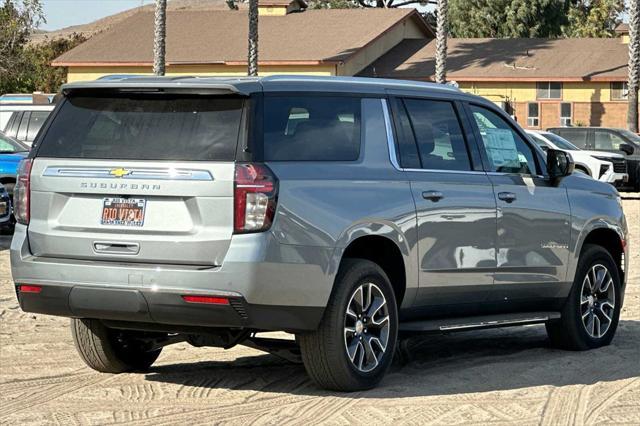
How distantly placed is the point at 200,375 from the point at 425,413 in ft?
6.46

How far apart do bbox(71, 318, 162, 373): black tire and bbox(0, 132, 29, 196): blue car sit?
44.1 ft

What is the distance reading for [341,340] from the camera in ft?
28.1

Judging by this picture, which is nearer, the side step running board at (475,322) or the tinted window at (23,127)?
the side step running board at (475,322)

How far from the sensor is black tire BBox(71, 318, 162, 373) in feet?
30.8

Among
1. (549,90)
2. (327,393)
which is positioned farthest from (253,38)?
(327,393)

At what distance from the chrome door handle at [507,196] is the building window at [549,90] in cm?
4906

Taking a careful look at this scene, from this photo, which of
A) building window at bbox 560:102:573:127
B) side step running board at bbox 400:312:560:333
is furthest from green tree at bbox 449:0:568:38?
side step running board at bbox 400:312:560:333

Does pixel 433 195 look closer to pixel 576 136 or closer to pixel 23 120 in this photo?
pixel 23 120

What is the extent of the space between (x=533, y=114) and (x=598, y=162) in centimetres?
2538

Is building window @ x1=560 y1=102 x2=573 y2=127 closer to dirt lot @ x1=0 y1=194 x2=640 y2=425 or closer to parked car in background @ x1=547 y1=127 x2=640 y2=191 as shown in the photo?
parked car in background @ x1=547 y1=127 x2=640 y2=191

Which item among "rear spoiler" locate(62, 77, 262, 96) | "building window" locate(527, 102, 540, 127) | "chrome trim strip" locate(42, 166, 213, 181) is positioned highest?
"rear spoiler" locate(62, 77, 262, 96)

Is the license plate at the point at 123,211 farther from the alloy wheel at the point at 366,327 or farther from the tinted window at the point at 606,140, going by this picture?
the tinted window at the point at 606,140

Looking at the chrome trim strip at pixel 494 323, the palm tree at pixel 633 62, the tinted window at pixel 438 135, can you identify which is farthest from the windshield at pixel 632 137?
the tinted window at pixel 438 135

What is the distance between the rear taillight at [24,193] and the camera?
8711mm
